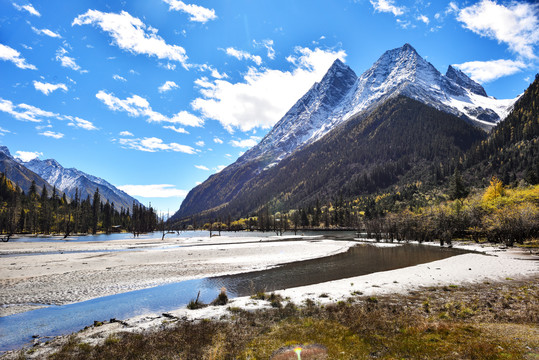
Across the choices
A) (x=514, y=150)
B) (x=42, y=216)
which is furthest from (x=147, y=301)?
(x=514, y=150)

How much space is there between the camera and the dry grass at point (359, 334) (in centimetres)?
1091

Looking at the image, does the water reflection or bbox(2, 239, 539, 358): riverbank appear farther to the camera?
the water reflection

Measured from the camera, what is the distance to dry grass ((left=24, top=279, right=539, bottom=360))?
10.9m

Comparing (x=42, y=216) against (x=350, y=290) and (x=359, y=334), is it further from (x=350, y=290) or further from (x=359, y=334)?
(x=359, y=334)

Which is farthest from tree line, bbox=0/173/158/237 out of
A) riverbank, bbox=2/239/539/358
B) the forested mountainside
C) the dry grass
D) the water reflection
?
the forested mountainside

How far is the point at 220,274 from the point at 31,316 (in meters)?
19.3

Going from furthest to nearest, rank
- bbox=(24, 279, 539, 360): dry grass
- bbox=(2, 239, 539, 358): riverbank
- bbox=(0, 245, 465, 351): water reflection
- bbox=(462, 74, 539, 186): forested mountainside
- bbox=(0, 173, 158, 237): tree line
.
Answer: bbox=(462, 74, 539, 186): forested mountainside < bbox=(0, 173, 158, 237): tree line < bbox=(0, 245, 465, 351): water reflection < bbox=(2, 239, 539, 358): riverbank < bbox=(24, 279, 539, 360): dry grass

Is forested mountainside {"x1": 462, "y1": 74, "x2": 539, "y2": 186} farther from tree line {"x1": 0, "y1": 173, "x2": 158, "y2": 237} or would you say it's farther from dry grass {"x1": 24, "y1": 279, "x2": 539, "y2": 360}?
tree line {"x1": 0, "y1": 173, "x2": 158, "y2": 237}

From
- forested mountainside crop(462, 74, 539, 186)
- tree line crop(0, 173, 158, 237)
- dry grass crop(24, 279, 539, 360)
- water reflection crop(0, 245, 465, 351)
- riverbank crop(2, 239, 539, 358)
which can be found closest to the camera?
dry grass crop(24, 279, 539, 360)

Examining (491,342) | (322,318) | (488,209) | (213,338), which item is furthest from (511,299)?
(488,209)

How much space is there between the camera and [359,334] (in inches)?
520

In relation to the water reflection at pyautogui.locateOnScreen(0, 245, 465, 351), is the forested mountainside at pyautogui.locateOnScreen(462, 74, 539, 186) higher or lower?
higher

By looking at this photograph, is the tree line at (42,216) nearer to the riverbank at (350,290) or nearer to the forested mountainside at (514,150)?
the riverbank at (350,290)

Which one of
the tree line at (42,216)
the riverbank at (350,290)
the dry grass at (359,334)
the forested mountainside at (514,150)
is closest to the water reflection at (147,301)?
the riverbank at (350,290)
